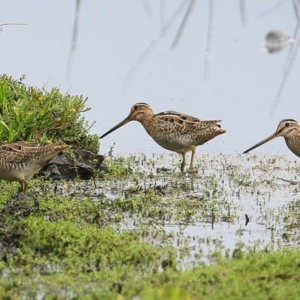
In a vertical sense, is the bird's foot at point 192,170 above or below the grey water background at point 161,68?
below

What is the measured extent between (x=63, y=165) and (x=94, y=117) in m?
2.51

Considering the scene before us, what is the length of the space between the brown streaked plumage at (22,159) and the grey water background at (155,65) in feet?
7.97

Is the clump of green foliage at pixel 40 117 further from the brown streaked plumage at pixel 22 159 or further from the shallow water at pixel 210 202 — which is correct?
the brown streaked plumage at pixel 22 159

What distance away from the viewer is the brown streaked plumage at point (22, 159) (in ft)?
25.9

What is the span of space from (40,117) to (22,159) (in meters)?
1.39

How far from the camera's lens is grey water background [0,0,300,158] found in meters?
11.5

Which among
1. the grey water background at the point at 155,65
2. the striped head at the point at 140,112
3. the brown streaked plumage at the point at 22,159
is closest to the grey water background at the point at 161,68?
the grey water background at the point at 155,65

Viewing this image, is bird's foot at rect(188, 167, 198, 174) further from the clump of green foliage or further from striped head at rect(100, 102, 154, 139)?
striped head at rect(100, 102, 154, 139)

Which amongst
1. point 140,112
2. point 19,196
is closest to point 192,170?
point 140,112

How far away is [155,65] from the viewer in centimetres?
1380

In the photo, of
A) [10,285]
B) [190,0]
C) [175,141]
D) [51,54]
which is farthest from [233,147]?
[190,0]

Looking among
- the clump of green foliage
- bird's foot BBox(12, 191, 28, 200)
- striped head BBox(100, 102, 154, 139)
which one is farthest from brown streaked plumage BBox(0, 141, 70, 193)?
striped head BBox(100, 102, 154, 139)

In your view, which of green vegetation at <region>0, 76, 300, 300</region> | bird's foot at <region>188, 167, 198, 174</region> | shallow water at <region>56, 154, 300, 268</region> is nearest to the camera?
green vegetation at <region>0, 76, 300, 300</region>

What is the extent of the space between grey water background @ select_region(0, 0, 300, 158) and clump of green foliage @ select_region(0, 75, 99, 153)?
0.83 metres
